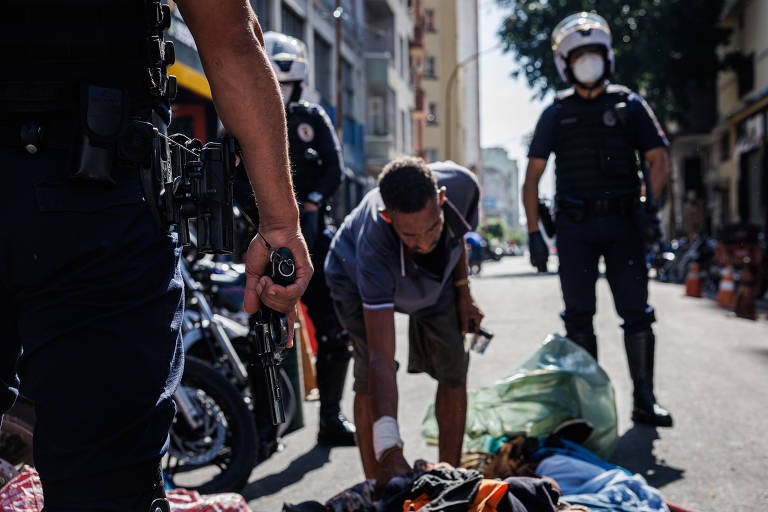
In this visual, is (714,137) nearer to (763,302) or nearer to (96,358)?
(763,302)

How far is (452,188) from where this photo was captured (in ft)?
12.1

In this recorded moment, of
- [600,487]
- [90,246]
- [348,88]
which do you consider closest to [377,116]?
[348,88]

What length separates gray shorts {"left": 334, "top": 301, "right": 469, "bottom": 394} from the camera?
11.9 feet

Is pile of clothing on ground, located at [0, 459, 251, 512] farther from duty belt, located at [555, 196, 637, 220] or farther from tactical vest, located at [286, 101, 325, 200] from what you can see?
duty belt, located at [555, 196, 637, 220]

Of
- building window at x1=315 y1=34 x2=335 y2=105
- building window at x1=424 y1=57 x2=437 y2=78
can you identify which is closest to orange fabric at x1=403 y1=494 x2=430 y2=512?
building window at x1=315 y1=34 x2=335 y2=105

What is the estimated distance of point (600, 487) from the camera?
3012mm

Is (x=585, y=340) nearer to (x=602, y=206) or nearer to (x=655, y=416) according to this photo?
(x=655, y=416)

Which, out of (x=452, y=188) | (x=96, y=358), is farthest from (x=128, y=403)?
(x=452, y=188)

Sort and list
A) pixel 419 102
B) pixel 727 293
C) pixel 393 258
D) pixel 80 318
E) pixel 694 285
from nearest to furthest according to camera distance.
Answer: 1. pixel 80 318
2. pixel 393 258
3. pixel 727 293
4. pixel 694 285
5. pixel 419 102

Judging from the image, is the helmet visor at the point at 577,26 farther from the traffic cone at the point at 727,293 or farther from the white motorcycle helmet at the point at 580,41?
the traffic cone at the point at 727,293

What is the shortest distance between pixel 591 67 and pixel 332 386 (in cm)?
231

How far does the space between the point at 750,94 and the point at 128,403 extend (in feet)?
94.3

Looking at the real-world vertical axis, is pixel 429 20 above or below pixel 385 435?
above

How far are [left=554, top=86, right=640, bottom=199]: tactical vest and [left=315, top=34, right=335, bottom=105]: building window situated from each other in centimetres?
1744
